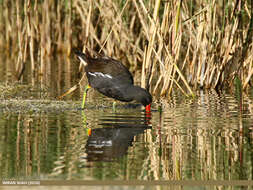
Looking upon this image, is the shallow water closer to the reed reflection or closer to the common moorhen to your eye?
the reed reflection

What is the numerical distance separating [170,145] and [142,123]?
4.28 feet

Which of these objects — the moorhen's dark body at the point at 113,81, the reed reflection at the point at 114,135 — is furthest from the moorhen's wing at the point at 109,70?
the reed reflection at the point at 114,135

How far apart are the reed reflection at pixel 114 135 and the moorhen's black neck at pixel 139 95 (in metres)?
0.25

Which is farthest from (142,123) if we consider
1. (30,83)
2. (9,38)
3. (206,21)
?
(9,38)

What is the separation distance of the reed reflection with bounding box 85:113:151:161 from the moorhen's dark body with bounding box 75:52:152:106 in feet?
1.31

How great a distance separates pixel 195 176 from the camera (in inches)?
176

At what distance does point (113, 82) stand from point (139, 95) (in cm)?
45

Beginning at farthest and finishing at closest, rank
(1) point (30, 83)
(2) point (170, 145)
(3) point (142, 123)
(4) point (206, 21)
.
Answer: (1) point (30, 83), (4) point (206, 21), (3) point (142, 123), (2) point (170, 145)

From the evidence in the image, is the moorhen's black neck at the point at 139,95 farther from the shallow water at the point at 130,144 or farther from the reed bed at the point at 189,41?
the reed bed at the point at 189,41

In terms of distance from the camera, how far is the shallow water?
461 cm

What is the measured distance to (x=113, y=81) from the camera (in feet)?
26.3

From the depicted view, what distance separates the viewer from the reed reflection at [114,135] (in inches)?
206

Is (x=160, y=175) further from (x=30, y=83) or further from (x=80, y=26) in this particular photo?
(x=80, y=26)

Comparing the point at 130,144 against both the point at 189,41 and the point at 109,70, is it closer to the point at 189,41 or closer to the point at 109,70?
the point at 109,70
